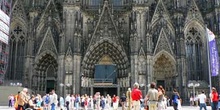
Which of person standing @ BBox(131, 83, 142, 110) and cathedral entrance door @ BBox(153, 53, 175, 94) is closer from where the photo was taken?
person standing @ BBox(131, 83, 142, 110)

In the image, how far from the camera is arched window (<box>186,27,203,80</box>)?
38.3 meters

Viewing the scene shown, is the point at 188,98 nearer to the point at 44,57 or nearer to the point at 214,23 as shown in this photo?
the point at 214,23

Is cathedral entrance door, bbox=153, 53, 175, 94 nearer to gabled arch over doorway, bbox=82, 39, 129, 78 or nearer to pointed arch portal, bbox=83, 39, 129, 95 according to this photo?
gabled arch over doorway, bbox=82, 39, 129, 78

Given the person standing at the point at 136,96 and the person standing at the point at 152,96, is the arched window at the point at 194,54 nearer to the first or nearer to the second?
the person standing at the point at 136,96

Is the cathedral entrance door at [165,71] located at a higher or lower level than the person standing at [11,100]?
higher

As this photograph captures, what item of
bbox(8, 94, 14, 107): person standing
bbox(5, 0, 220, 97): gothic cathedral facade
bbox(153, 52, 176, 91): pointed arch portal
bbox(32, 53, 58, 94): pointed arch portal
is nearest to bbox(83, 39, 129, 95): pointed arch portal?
bbox(5, 0, 220, 97): gothic cathedral facade

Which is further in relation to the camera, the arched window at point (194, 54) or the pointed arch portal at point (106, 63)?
the arched window at point (194, 54)

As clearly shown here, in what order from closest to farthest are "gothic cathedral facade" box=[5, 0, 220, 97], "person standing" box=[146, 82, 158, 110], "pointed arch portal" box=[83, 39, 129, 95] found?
1. "person standing" box=[146, 82, 158, 110]
2. "gothic cathedral facade" box=[5, 0, 220, 97]
3. "pointed arch portal" box=[83, 39, 129, 95]

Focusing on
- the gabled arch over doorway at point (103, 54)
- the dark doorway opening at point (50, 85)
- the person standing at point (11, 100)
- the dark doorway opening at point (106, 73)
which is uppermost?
the gabled arch over doorway at point (103, 54)

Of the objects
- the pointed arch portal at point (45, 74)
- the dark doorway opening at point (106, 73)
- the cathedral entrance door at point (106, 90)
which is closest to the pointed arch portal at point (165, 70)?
the dark doorway opening at point (106, 73)

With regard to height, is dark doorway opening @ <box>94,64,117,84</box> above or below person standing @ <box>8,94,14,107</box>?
above

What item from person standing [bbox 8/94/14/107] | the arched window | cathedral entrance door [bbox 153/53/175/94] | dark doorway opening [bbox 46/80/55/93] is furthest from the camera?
the arched window

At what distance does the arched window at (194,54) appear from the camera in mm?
38344

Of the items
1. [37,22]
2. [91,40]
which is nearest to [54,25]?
[37,22]
